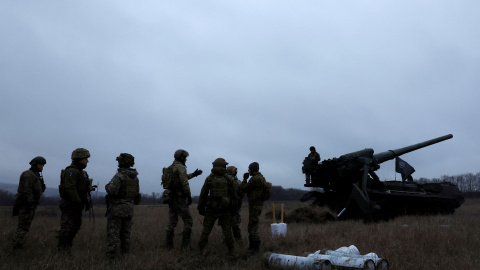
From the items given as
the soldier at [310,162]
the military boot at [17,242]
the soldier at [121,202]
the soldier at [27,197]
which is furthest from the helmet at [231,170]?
the soldier at [310,162]

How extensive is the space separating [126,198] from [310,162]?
892 cm

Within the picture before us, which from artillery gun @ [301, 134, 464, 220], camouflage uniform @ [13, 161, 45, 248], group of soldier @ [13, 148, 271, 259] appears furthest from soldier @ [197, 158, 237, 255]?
artillery gun @ [301, 134, 464, 220]

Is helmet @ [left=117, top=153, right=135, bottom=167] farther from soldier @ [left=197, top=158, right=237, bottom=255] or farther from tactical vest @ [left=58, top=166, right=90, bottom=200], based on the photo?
soldier @ [left=197, top=158, right=237, bottom=255]

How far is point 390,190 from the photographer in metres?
13.7

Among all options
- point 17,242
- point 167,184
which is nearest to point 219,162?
point 167,184

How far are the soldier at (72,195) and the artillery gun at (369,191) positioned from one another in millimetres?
8814

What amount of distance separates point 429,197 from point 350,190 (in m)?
3.16

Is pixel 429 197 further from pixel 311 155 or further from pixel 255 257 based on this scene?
pixel 255 257

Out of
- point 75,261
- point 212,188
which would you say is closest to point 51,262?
point 75,261

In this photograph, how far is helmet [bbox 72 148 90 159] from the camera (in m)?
6.49

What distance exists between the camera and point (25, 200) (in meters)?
7.10

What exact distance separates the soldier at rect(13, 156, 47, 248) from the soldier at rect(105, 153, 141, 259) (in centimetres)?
194

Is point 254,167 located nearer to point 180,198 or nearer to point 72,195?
point 180,198

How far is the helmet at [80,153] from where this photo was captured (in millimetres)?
6492
